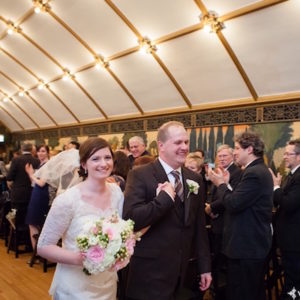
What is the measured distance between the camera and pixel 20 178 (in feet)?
19.8

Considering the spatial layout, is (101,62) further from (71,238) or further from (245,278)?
(71,238)

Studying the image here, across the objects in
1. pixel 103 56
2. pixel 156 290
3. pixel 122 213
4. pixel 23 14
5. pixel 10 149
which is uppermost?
pixel 23 14

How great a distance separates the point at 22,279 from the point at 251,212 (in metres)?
3.37

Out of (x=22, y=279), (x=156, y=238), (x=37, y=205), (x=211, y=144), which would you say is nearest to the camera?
(x=156, y=238)

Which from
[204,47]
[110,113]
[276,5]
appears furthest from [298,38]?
[110,113]

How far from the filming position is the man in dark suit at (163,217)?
7.00ft

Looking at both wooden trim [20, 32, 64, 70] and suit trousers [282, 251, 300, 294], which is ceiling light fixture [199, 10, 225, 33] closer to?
suit trousers [282, 251, 300, 294]

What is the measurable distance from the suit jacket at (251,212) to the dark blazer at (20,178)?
3980mm

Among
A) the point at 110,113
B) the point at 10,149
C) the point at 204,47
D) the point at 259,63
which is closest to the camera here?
the point at 259,63

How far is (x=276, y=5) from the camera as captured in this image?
16.4ft

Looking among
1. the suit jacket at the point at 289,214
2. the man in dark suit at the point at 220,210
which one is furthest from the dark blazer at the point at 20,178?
the suit jacket at the point at 289,214

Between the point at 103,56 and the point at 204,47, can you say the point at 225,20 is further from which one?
the point at 103,56

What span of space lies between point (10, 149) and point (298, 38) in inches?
630

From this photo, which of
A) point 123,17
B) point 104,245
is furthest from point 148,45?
point 104,245
